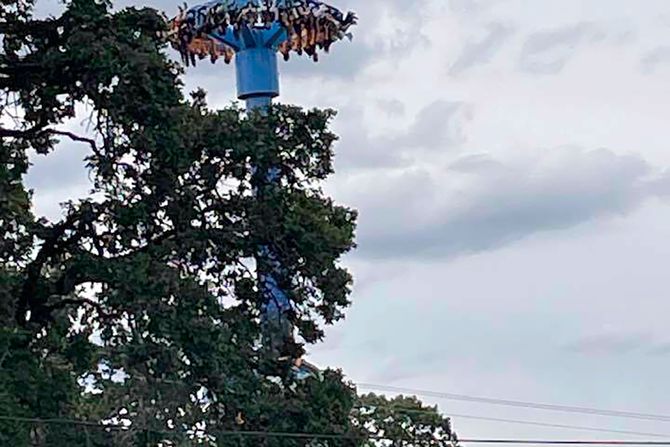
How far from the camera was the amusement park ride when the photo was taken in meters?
28.8

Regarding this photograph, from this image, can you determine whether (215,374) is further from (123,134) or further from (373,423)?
(373,423)

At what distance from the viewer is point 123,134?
17453mm

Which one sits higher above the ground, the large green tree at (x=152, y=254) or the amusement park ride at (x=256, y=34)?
the amusement park ride at (x=256, y=34)

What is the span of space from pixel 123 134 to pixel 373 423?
48.9 ft

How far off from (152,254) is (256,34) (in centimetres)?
1387

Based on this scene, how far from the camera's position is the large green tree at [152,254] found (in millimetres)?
17141

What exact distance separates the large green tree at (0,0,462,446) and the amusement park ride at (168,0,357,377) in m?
8.81

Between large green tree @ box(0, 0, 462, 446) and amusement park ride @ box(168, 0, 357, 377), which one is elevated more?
amusement park ride @ box(168, 0, 357, 377)

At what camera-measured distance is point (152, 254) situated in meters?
17.5

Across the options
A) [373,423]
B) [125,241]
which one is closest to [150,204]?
[125,241]

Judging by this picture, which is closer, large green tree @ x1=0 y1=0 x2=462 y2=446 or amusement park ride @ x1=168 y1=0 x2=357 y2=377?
large green tree @ x1=0 y1=0 x2=462 y2=446

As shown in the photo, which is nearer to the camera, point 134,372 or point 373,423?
point 134,372

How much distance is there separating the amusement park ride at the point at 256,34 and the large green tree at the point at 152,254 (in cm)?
881

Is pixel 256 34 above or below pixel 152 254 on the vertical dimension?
above
